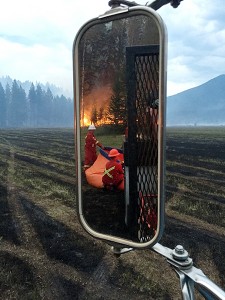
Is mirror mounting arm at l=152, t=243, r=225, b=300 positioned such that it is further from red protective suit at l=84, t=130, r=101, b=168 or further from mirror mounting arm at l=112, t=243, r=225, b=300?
red protective suit at l=84, t=130, r=101, b=168

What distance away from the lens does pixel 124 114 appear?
3.40 ft

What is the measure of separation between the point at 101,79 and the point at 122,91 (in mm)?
95

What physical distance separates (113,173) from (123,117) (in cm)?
23

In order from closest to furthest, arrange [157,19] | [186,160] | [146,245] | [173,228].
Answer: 1. [157,19]
2. [146,245]
3. [173,228]
4. [186,160]

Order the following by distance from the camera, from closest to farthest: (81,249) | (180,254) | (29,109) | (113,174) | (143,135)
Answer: (143,135) → (113,174) → (180,254) → (81,249) → (29,109)

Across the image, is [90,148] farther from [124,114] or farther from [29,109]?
[29,109]

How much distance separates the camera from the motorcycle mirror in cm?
96

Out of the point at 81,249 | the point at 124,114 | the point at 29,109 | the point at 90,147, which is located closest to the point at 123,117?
the point at 124,114

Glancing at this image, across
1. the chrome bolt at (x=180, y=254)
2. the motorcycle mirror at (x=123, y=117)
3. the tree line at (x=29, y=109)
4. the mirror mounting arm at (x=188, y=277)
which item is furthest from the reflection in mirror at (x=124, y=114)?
the tree line at (x=29, y=109)

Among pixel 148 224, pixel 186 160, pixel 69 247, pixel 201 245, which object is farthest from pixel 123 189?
pixel 186 160

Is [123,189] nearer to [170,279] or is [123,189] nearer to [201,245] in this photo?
[170,279]

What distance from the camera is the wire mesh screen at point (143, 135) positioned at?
3.18 feet

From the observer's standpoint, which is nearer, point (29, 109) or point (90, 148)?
point (90, 148)

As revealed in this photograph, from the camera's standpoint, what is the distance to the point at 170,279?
4.90 metres
